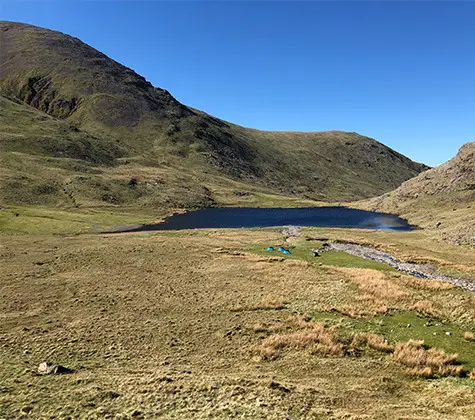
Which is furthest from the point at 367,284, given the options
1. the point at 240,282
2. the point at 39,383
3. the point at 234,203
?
the point at 234,203

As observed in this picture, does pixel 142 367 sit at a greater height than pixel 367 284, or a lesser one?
lesser

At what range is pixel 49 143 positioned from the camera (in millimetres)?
190625

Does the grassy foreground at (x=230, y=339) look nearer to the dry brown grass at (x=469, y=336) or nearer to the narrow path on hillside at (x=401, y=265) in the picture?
the dry brown grass at (x=469, y=336)

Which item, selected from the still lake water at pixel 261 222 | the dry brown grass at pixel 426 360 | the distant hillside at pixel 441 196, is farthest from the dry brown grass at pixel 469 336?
the still lake water at pixel 261 222

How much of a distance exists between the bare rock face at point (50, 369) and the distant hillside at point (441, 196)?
293ft

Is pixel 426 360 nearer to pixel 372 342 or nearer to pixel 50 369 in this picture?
pixel 372 342

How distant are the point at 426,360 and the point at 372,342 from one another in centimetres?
383

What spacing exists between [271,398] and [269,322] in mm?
12998

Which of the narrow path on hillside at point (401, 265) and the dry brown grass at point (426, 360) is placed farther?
the narrow path on hillside at point (401, 265)

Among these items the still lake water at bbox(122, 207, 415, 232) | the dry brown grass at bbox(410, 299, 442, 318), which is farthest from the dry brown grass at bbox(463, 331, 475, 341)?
the still lake water at bbox(122, 207, 415, 232)

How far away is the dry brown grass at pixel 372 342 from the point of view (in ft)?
85.0

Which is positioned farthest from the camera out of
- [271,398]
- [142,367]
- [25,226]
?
[25,226]

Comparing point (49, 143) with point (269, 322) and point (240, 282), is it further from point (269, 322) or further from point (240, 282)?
point (269, 322)

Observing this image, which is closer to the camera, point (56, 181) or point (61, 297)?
point (61, 297)
